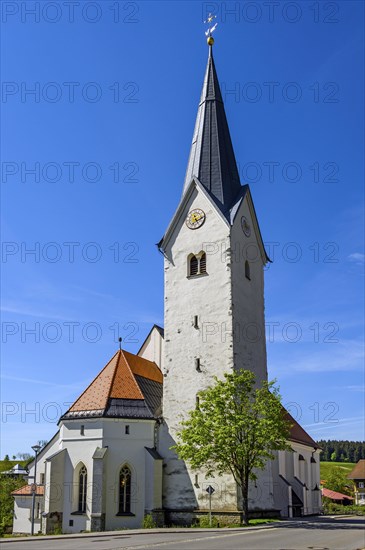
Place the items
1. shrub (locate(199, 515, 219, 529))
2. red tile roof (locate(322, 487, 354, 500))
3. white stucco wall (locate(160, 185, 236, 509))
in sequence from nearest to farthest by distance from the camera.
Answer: shrub (locate(199, 515, 219, 529)), white stucco wall (locate(160, 185, 236, 509)), red tile roof (locate(322, 487, 354, 500))

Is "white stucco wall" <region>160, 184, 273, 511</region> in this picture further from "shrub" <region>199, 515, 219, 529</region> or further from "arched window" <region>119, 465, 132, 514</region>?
"arched window" <region>119, 465, 132, 514</region>

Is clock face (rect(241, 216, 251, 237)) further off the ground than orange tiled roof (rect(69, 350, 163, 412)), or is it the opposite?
clock face (rect(241, 216, 251, 237))

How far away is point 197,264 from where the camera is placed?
35.3 meters

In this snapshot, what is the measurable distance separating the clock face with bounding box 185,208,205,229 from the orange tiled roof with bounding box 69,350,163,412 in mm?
9115

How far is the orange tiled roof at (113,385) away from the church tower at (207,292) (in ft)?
7.27

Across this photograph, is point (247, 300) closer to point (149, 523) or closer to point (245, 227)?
point (245, 227)

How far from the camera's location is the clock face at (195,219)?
Result: 35.8 meters

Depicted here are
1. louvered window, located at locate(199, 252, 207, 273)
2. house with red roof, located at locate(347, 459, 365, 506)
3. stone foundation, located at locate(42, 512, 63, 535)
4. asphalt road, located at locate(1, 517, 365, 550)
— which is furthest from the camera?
house with red roof, located at locate(347, 459, 365, 506)

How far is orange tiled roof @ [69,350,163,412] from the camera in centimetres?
3216

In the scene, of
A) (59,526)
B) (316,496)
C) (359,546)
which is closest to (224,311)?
(59,526)

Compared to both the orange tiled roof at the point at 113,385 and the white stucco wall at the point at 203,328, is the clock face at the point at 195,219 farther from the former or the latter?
the orange tiled roof at the point at 113,385

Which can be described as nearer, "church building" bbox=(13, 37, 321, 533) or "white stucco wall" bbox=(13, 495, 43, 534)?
"church building" bbox=(13, 37, 321, 533)

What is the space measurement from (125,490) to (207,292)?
39.5 feet

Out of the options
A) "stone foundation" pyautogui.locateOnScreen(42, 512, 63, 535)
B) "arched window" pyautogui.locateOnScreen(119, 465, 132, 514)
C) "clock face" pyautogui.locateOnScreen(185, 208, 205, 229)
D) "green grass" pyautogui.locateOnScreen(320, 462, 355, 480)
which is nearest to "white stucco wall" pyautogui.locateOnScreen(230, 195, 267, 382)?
"clock face" pyautogui.locateOnScreen(185, 208, 205, 229)
